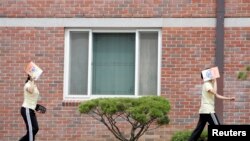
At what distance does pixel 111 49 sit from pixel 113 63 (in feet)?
1.13

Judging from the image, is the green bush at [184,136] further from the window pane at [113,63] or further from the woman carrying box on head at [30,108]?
the woman carrying box on head at [30,108]

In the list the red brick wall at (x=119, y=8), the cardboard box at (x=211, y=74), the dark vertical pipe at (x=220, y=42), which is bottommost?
the cardboard box at (x=211, y=74)

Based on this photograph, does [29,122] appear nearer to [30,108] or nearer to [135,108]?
[30,108]

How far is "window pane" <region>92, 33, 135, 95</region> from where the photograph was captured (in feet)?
51.0

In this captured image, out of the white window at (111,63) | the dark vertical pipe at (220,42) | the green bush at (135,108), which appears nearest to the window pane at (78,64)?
the white window at (111,63)

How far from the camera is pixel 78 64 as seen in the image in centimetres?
1568

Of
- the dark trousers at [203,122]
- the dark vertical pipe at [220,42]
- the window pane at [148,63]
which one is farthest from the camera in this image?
the window pane at [148,63]

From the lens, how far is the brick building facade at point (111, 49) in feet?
49.5

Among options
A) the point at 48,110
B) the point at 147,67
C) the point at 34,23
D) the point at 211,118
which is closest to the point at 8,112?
the point at 48,110

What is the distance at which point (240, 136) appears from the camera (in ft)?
36.1

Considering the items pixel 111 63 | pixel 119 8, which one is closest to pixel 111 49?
pixel 111 63

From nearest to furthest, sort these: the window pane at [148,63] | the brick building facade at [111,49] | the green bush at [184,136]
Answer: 1. the green bush at [184,136]
2. the brick building facade at [111,49]
3. the window pane at [148,63]

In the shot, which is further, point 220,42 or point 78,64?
point 78,64

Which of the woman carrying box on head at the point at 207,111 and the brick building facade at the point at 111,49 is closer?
the woman carrying box on head at the point at 207,111
